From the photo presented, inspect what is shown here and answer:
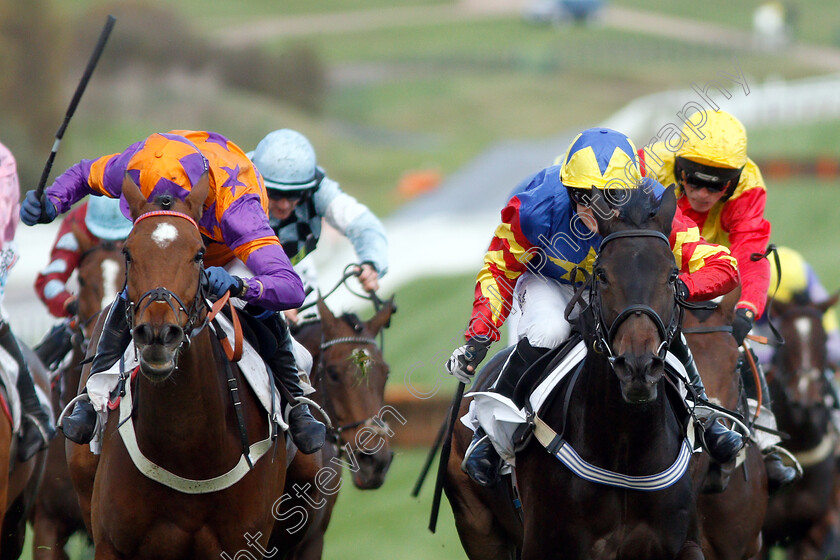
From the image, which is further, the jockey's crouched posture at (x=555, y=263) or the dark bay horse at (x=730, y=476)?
the dark bay horse at (x=730, y=476)

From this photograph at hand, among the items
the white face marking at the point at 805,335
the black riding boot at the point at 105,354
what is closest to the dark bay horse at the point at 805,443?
the white face marking at the point at 805,335

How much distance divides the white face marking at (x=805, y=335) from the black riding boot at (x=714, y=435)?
3370mm

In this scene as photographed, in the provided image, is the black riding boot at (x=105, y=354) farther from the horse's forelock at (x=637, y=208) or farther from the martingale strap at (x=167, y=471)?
the horse's forelock at (x=637, y=208)

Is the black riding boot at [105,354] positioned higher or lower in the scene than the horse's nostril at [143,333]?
lower

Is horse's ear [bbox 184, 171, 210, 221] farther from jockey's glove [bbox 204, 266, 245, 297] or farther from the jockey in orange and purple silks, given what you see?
the jockey in orange and purple silks

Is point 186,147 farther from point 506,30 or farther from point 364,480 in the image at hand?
point 506,30

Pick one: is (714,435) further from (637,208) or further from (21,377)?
(21,377)

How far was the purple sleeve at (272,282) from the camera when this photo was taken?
4.85m

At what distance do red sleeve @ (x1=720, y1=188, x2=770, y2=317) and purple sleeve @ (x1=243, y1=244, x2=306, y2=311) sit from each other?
8.82 ft

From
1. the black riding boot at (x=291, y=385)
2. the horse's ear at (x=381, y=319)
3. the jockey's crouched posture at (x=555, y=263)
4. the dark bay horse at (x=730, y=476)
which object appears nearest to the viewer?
the jockey's crouched posture at (x=555, y=263)

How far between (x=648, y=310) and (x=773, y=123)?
86.2 feet

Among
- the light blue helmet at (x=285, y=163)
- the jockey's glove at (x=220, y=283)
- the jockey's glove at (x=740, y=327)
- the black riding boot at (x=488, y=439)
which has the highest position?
the jockey's glove at (x=220, y=283)

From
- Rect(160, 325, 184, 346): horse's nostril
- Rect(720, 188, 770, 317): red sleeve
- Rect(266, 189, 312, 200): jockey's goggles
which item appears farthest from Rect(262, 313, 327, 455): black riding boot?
Rect(720, 188, 770, 317): red sleeve

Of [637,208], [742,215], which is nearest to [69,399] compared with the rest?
[742,215]
